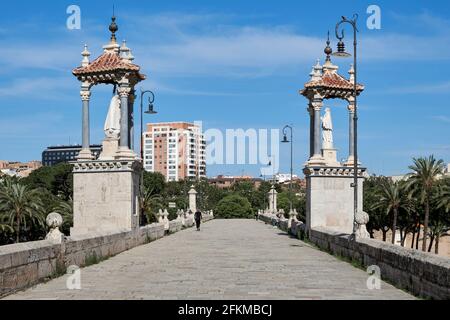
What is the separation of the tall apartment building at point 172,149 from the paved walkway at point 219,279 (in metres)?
118

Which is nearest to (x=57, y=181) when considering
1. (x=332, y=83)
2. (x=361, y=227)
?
(x=332, y=83)

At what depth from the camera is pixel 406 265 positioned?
38.7ft

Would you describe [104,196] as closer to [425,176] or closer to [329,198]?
[329,198]

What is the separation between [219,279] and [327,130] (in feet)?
55.3

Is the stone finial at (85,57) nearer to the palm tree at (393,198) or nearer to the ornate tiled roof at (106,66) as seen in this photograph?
the ornate tiled roof at (106,66)

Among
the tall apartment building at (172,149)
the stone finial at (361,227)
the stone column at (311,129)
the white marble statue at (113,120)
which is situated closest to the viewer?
the stone finial at (361,227)

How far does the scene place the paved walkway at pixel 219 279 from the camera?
36.7ft

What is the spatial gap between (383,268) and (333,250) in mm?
6994

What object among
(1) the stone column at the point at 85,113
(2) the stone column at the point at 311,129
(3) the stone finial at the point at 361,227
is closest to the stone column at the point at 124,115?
(1) the stone column at the point at 85,113

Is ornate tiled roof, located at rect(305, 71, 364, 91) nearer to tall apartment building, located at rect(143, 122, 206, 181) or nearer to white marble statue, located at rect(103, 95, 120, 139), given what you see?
white marble statue, located at rect(103, 95, 120, 139)

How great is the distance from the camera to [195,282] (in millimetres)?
13047

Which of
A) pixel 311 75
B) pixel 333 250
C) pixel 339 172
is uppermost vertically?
pixel 311 75
